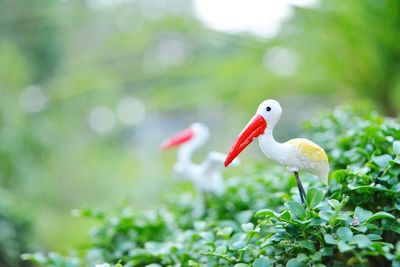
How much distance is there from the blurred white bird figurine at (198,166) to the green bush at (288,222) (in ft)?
0.16

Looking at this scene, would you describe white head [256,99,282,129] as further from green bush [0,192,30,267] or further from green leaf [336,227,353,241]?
green bush [0,192,30,267]

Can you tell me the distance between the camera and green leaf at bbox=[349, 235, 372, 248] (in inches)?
21.0

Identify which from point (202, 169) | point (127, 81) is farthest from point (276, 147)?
point (127, 81)

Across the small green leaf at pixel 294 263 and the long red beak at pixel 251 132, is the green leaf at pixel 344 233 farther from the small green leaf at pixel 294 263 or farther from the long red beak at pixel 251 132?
the long red beak at pixel 251 132

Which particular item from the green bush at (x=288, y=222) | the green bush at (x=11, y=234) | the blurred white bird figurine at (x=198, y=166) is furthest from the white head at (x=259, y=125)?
the green bush at (x=11, y=234)

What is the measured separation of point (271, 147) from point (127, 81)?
8.90 feet

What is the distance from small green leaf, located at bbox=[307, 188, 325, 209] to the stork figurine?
5cm

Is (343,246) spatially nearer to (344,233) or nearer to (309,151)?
(344,233)

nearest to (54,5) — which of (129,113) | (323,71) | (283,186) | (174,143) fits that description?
(129,113)

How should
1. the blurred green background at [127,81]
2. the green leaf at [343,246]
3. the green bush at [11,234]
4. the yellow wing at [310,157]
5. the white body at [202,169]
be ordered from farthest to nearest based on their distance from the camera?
the blurred green background at [127,81] → the green bush at [11,234] → the white body at [202,169] → the yellow wing at [310,157] → the green leaf at [343,246]

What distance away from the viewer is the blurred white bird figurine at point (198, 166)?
1033 millimetres

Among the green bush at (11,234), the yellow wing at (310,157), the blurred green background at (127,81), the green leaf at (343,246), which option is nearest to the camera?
the green leaf at (343,246)

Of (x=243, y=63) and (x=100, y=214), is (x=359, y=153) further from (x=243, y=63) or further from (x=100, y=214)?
(x=243, y=63)

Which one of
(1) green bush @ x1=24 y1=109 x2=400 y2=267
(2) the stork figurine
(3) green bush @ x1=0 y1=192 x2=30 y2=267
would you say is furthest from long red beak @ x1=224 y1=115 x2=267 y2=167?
(3) green bush @ x1=0 y1=192 x2=30 y2=267
